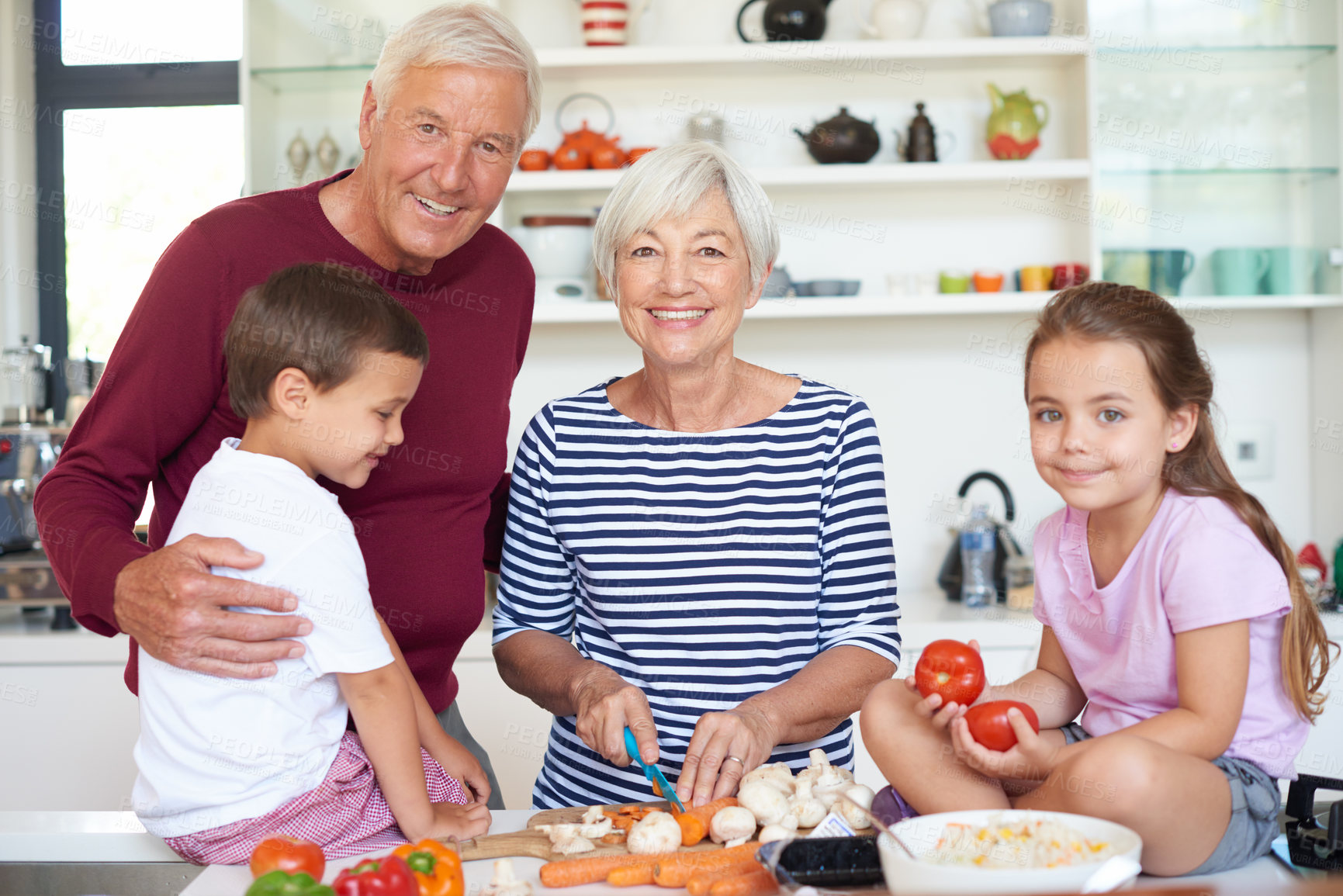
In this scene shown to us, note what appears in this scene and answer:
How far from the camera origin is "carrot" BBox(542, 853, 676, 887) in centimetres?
104

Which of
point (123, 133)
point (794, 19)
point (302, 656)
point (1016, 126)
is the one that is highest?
point (794, 19)

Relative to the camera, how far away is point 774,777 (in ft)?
3.84

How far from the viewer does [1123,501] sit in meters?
1.21

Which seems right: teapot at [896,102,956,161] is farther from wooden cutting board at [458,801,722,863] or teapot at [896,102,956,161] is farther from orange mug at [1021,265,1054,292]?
wooden cutting board at [458,801,722,863]

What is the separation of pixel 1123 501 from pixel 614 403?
700 millimetres

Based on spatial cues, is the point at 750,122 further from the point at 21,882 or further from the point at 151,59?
the point at 21,882

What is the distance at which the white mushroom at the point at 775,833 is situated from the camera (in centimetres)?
107

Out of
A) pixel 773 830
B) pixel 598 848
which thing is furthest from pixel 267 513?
pixel 773 830

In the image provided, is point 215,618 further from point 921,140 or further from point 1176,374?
point 921,140

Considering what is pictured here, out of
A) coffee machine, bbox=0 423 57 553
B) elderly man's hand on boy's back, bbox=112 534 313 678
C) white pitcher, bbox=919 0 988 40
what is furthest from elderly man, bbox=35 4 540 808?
white pitcher, bbox=919 0 988 40

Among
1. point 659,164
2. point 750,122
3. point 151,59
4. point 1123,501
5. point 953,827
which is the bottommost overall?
point 953,827

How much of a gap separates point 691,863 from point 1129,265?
8.08ft

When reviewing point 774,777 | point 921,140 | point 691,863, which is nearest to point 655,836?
point 691,863

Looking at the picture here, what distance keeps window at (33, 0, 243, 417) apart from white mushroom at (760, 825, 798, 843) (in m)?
3.06
